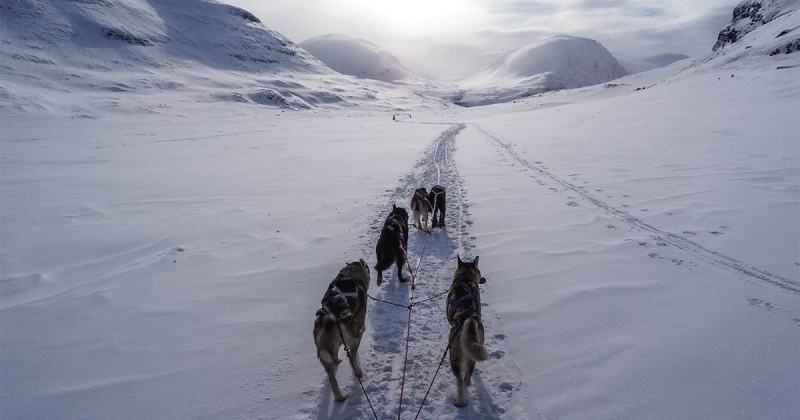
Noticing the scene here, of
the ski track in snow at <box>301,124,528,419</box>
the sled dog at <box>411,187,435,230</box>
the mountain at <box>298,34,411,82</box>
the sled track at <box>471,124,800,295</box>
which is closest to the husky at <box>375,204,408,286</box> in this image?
the ski track in snow at <box>301,124,528,419</box>

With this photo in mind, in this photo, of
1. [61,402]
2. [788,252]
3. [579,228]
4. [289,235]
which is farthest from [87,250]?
[788,252]

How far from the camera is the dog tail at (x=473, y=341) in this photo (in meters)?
2.79

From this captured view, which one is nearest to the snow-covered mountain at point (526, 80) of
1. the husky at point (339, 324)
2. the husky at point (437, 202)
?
the husky at point (437, 202)

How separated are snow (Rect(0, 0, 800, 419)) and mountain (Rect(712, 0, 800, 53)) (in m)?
78.5

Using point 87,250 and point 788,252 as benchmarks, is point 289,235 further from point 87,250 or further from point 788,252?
point 788,252

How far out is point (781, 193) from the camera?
6.63 meters

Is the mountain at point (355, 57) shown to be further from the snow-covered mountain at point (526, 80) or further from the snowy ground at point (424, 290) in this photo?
the snowy ground at point (424, 290)

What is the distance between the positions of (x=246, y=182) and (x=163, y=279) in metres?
6.22

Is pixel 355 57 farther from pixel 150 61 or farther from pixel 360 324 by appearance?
pixel 360 324

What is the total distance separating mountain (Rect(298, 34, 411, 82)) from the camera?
150 meters

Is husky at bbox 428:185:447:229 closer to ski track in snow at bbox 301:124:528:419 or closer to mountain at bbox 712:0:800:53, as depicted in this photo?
ski track in snow at bbox 301:124:528:419

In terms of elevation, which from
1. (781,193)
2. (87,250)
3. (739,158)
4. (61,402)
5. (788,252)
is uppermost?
(739,158)

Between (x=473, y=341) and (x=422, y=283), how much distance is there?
6.91 feet

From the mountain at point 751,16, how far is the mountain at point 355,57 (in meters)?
103
